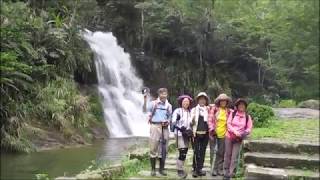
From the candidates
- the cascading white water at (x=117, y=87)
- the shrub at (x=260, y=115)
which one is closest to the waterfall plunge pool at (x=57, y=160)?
the shrub at (x=260, y=115)

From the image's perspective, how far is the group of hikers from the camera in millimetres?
8055

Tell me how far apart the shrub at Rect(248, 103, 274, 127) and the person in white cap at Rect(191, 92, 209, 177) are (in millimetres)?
4204

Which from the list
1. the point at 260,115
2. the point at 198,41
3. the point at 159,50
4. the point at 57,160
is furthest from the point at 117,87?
the point at 260,115

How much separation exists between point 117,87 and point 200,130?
18888 mm

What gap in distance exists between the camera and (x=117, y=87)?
88.1 feet

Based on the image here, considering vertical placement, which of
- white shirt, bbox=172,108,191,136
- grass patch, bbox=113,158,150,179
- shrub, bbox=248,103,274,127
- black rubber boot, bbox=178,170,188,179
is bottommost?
grass patch, bbox=113,158,150,179

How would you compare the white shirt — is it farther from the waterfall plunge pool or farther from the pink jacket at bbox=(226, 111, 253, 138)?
the waterfall plunge pool

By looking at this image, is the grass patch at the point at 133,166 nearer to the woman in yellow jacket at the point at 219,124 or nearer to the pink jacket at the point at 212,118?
the woman in yellow jacket at the point at 219,124

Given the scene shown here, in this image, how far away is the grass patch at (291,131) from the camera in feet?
31.9

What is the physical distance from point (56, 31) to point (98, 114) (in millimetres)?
4302

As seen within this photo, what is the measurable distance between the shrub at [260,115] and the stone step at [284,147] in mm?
3512

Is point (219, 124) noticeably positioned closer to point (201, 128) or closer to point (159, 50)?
point (201, 128)

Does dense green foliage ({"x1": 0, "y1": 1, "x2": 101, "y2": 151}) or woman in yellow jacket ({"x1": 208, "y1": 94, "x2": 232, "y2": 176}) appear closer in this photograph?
woman in yellow jacket ({"x1": 208, "y1": 94, "x2": 232, "y2": 176})

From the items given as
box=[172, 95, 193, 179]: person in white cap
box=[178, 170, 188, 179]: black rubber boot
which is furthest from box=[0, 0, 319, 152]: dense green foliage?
box=[178, 170, 188, 179]: black rubber boot
